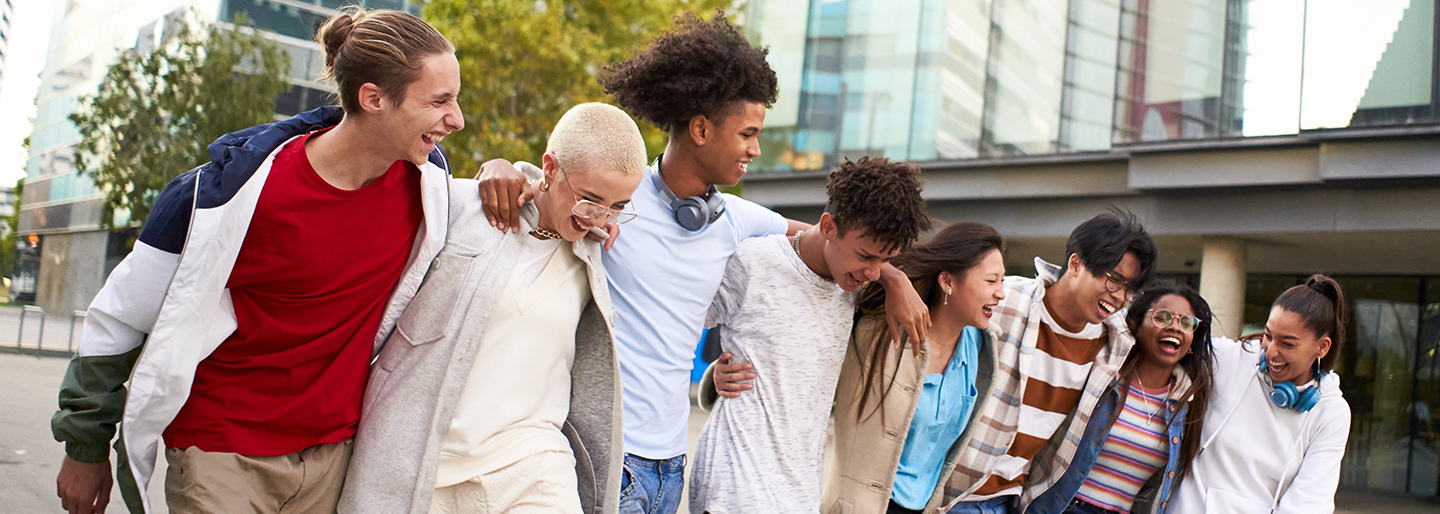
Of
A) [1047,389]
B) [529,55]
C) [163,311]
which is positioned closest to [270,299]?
[163,311]

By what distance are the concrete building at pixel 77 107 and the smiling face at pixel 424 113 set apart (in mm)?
26181

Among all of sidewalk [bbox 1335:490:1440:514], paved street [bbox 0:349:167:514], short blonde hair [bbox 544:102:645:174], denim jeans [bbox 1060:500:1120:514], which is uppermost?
short blonde hair [bbox 544:102:645:174]

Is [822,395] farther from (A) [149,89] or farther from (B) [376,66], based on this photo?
(A) [149,89]

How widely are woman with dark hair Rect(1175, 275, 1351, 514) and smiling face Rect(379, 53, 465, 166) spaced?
3501 millimetres

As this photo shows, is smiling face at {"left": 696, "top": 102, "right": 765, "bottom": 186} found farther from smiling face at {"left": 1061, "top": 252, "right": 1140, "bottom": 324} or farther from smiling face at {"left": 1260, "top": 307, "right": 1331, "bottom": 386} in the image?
smiling face at {"left": 1260, "top": 307, "right": 1331, "bottom": 386}

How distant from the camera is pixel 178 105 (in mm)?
20266

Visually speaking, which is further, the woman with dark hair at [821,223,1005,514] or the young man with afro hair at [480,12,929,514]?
the woman with dark hair at [821,223,1005,514]

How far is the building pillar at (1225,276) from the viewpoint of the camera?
497 inches

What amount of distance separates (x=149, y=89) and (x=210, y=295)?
21.5 meters

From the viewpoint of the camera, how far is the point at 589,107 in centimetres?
296

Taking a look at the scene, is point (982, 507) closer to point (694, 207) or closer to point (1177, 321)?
point (1177, 321)

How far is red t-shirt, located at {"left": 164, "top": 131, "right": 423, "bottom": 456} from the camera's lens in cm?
265

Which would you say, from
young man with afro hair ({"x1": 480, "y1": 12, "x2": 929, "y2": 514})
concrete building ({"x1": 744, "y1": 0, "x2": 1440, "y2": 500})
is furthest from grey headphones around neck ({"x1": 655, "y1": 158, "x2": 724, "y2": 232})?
concrete building ({"x1": 744, "y1": 0, "x2": 1440, "y2": 500})

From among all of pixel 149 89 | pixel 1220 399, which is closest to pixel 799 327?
pixel 1220 399
